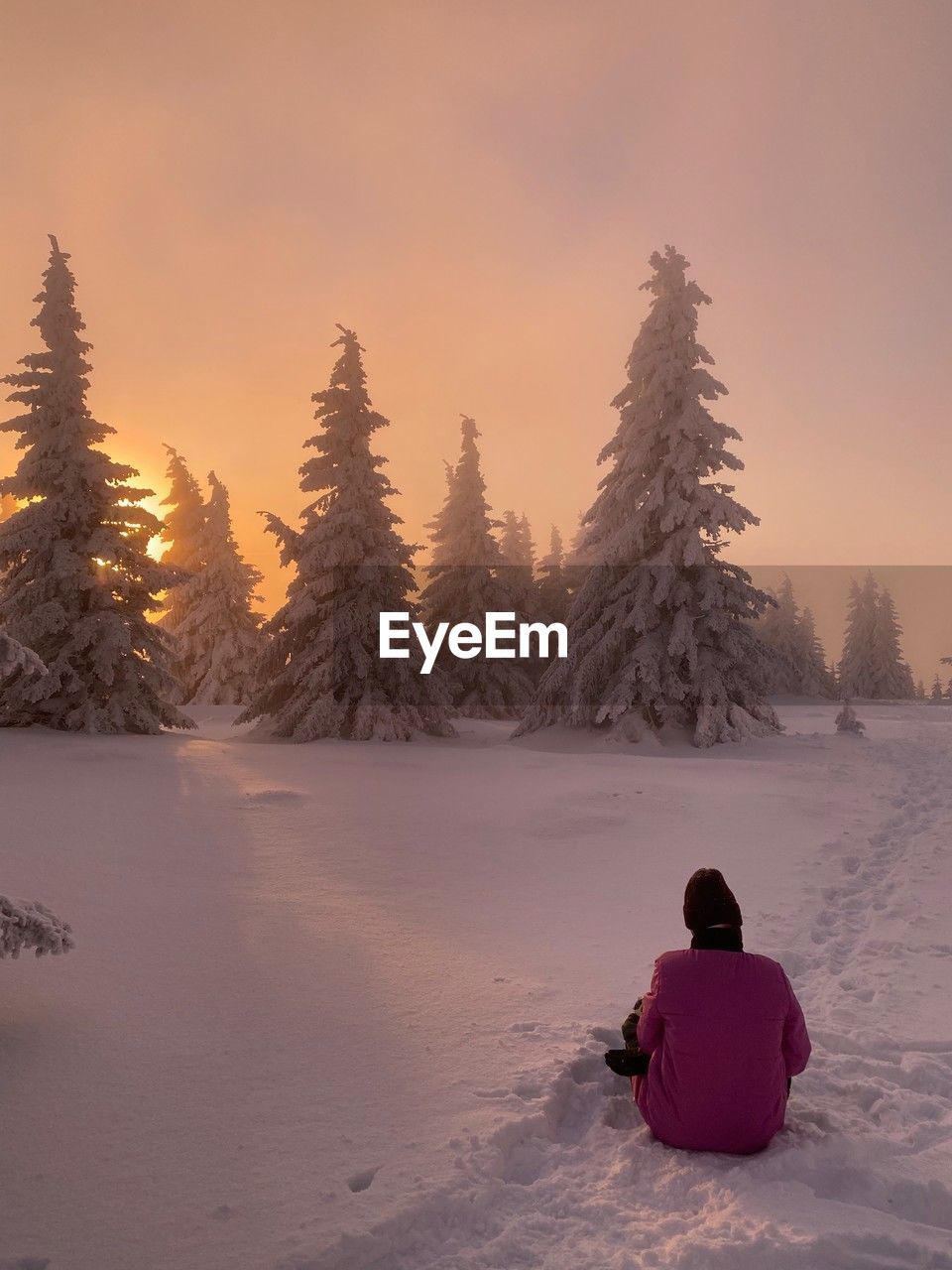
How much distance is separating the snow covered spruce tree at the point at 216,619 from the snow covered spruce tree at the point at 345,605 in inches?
560

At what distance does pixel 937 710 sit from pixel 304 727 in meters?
31.3

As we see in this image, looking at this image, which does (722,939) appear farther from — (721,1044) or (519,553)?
(519,553)

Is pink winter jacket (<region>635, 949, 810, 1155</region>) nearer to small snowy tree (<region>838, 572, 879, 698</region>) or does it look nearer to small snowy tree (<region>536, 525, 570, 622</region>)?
small snowy tree (<region>536, 525, 570, 622</region>)

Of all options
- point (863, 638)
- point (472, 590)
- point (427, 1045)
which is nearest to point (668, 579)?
point (472, 590)

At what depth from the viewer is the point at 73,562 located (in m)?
17.4

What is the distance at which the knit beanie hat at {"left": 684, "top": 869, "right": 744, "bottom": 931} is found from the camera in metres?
3.99

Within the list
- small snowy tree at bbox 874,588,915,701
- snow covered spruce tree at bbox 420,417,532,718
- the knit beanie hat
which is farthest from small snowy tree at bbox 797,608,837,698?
the knit beanie hat

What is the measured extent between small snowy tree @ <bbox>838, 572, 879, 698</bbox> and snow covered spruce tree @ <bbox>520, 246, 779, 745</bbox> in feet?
150

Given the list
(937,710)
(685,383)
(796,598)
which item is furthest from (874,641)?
(685,383)

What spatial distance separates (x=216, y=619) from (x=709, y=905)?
3378cm

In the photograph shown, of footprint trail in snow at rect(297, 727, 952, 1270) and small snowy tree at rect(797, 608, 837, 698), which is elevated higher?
small snowy tree at rect(797, 608, 837, 698)

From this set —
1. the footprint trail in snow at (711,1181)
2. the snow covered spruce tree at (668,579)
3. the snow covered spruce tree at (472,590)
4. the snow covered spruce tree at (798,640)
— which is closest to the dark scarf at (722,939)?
the footprint trail in snow at (711,1181)

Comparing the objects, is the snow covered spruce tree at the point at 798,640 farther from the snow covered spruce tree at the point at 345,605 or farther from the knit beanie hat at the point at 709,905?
the knit beanie hat at the point at 709,905

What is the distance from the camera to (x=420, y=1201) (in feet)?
11.1
